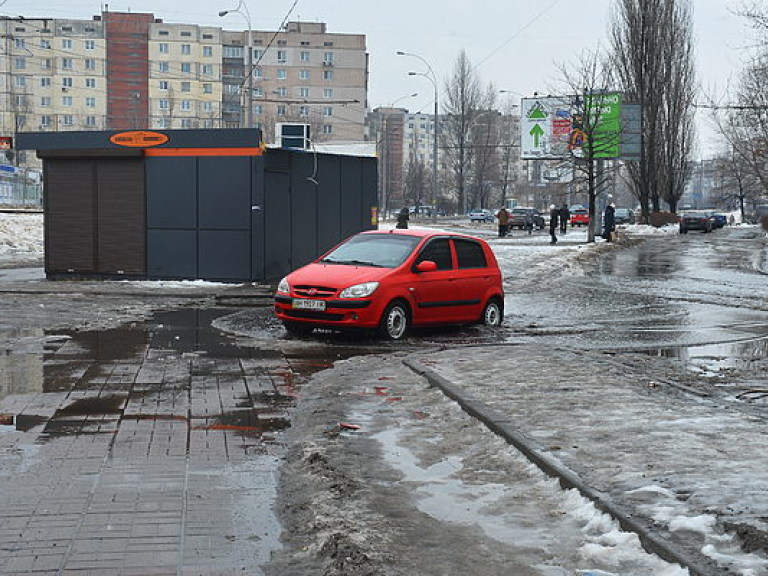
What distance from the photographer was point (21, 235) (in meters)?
37.8

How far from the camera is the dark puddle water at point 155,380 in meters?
8.09

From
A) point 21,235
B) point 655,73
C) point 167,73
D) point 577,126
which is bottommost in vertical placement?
point 21,235

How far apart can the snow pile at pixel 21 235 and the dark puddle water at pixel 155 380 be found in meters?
23.0

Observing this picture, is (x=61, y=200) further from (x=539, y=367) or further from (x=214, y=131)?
(x=539, y=367)

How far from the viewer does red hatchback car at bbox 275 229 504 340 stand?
13.3 metres

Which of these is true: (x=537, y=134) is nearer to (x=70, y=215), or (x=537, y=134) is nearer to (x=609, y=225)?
(x=609, y=225)

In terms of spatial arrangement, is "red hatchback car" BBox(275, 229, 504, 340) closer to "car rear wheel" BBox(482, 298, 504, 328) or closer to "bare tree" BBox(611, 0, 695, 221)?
"car rear wheel" BBox(482, 298, 504, 328)

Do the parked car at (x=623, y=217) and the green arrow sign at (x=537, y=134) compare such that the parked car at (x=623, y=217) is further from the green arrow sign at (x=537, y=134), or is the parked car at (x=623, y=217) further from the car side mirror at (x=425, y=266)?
the car side mirror at (x=425, y=266)

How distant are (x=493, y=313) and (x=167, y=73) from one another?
3836 inches

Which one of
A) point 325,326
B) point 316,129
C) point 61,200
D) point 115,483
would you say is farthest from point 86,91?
point 115,483

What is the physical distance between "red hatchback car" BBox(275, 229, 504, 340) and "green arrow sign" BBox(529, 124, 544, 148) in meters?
39.5

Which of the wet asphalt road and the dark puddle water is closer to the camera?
the wet asphalt road

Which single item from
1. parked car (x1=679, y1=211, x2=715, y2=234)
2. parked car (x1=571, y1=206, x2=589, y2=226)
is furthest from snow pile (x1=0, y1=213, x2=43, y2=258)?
parked car (x1=571, y1=206, x2=589, y2=226)

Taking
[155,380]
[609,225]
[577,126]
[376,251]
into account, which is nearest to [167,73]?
[577,126]
